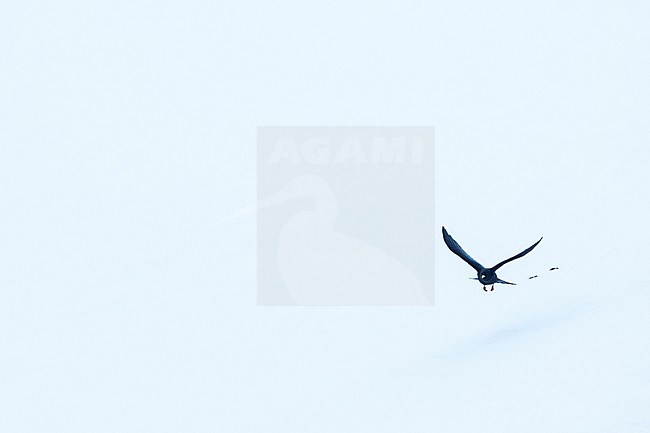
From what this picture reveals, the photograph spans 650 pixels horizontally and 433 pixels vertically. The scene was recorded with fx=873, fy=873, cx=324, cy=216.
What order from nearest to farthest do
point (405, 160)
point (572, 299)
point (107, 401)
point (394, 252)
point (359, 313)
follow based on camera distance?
1. point (572, 299)
2. point (107, 401)
3. point (359, 313)
4. point (394, 252)
5. point (405, 160)

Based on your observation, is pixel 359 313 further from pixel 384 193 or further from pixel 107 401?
pixel 384 193

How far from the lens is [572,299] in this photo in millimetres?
15836

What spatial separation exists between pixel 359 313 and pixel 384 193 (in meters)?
15.2

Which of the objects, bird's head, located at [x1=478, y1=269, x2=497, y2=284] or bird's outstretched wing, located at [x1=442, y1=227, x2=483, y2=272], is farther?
bird's outstretched wing, located at [x1=442, y1=227, x2=483, y2=272]

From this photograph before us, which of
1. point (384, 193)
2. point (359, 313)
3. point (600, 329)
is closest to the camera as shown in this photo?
point (600, 329)

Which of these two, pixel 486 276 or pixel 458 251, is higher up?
pixel 458 251

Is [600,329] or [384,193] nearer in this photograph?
[600,329]

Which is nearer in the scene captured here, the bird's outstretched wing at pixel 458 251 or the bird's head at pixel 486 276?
the bird's head at pixel 486 276

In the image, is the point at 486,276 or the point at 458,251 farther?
the point at 458,251

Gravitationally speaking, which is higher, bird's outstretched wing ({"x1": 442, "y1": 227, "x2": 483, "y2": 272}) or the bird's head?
bird's outstretched wing ({"x1": 442, "y1": 227, "x2": 483, "y2": 272})

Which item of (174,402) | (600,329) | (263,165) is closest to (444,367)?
(600,329)

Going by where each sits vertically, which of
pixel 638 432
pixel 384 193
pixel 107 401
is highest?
pixel 384 193

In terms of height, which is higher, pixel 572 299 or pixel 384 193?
pixel 384 193

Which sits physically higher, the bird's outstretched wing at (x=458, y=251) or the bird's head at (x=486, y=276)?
the bird's outstretched wing at (x=458, y=251)
